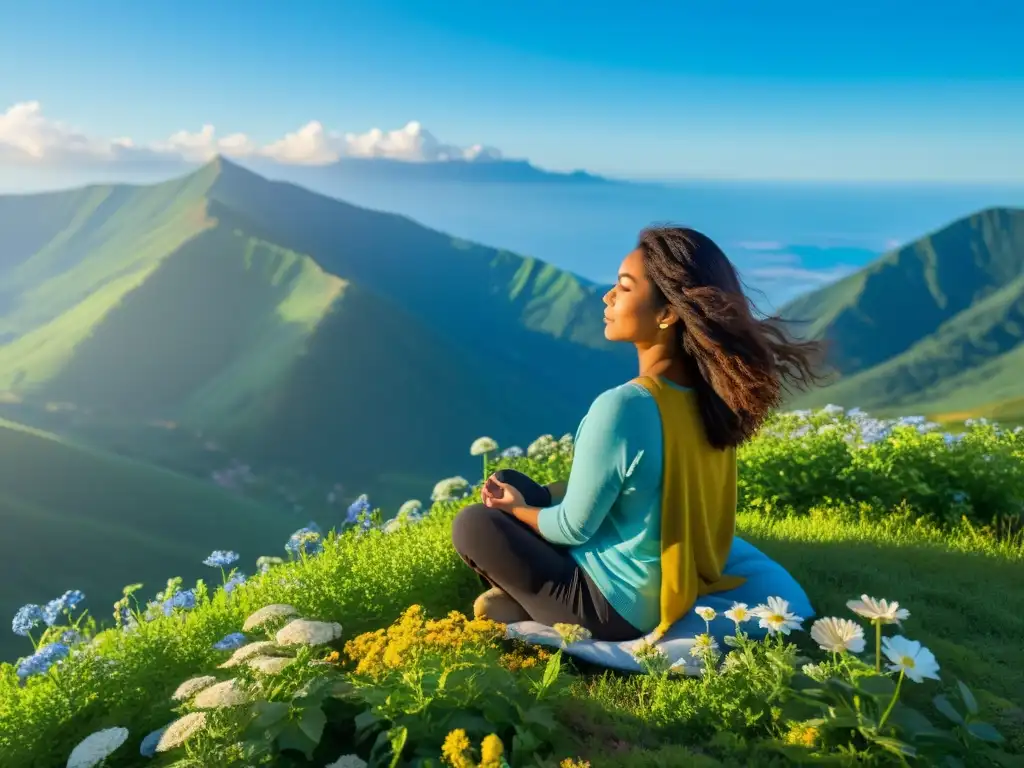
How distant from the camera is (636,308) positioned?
11.9 feet

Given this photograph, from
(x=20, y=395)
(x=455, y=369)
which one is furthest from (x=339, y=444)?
(x=20, y=395)

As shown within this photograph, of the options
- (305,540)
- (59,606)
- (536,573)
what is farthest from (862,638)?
(59,606)

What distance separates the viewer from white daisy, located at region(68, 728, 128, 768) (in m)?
3.01

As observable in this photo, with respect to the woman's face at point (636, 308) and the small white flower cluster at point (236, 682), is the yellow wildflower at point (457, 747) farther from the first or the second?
the woman's face at point (636, 308)

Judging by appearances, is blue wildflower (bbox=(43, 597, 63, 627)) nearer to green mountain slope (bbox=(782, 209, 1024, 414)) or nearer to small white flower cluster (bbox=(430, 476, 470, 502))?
small white flower cluster (bbox=(430, 476, 470, 502))

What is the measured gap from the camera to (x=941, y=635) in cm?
478

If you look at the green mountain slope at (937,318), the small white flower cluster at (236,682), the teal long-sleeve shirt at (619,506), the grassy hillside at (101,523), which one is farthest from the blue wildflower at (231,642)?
the green mountain slope at (937,318)

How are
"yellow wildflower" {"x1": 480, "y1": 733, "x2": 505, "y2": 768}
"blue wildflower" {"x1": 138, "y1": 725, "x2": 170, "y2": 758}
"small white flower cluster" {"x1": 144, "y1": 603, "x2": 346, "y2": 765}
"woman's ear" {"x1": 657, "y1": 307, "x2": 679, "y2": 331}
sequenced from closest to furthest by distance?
"yellow wildflower" {"x1": 480, "y1": 733, "x2": 505, "y2": 768}
"small white flower cluster" {"x1": 144, "y1": 603, "x2": 346, "y2": 765}
"blue wildflower" {"x1": 138, "y1": 725, "x2": 170, "y2": 758}
"woman's ear" {"x1": 657, "y1": 307, "x2": 679, "y2": 331}

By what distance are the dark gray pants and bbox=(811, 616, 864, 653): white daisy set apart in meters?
0.98

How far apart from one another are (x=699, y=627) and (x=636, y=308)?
1557 mm

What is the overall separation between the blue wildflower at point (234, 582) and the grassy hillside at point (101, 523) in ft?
118

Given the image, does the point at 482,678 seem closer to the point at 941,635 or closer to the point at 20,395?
the point at 941,635

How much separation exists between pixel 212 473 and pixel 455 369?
46433 millimetres

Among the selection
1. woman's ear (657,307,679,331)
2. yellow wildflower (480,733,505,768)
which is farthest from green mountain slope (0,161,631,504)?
yellow wildflower (480,733,505,768)
